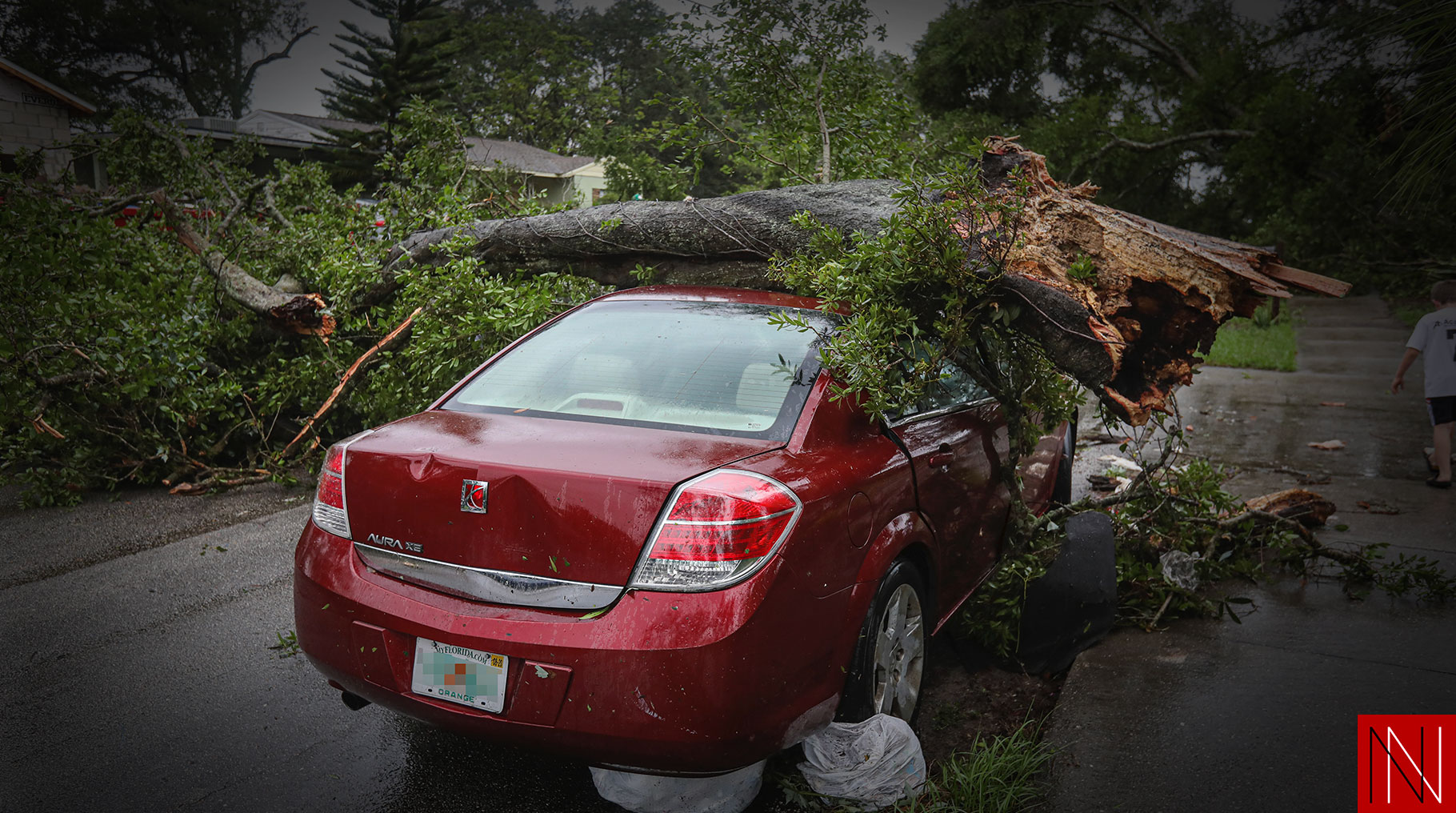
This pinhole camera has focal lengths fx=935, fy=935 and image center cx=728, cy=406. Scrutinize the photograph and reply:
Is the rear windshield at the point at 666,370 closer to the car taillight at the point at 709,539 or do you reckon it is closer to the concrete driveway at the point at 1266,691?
the car taillight at the point at 709,539

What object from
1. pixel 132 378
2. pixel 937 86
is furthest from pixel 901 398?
pixel 937 86

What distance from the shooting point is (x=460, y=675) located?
2.44 meters

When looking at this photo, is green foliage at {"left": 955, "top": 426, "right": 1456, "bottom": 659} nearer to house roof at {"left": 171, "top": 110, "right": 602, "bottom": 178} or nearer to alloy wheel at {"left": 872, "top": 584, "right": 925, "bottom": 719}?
alloy wheel at {"left": 872, "top": 584, "right": 925, "bottom": 719}

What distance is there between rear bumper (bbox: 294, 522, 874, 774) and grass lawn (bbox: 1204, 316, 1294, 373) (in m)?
11.0

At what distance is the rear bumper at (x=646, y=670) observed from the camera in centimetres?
230

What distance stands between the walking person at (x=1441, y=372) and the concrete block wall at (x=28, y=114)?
80.5 ft

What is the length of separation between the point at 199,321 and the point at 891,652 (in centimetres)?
547

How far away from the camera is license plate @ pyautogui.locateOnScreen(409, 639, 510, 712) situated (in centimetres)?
239

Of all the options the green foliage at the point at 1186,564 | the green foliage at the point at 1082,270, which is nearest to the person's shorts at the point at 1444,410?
the green foliage at the point at 1186,564

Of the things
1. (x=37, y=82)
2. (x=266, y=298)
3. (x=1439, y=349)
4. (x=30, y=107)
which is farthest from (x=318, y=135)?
(x=1439, y=349)

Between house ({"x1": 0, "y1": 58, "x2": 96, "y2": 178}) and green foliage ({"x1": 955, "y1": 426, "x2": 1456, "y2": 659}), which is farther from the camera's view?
house ({"x1": 0, "y1": 58, "x2": 96, "y2": 178})

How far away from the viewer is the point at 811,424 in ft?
9.26

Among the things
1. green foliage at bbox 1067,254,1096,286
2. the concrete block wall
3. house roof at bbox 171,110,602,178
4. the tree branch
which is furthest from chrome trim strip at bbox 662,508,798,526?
house roof at bbox 171,110,602,178

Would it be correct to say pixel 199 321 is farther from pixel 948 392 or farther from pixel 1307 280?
pixel 1307 280
